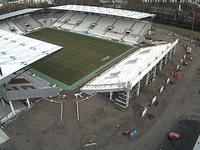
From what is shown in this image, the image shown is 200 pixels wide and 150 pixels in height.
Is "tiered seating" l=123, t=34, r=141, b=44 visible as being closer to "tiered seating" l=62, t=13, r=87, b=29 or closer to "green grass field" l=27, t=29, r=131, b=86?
"green grass field" l=27, t=29, r=131, b=86

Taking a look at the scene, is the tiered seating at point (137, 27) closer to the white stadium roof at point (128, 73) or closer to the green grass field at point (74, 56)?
the green grass field at point (74, 56)

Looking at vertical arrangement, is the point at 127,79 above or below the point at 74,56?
above

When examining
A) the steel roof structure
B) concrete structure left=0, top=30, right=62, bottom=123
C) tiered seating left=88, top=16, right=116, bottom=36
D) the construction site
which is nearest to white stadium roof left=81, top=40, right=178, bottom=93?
the construction site

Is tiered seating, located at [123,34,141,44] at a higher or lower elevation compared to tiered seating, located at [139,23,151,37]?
lower

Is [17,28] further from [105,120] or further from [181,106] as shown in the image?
[181,106]

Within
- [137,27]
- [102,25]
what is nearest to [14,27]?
[102,25]

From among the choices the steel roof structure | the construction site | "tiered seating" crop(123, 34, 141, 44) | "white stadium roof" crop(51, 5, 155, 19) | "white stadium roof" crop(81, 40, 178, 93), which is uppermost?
"white stadium roof" crop(51, 5, 155, 19)

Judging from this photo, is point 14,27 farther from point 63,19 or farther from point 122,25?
point 122,25
